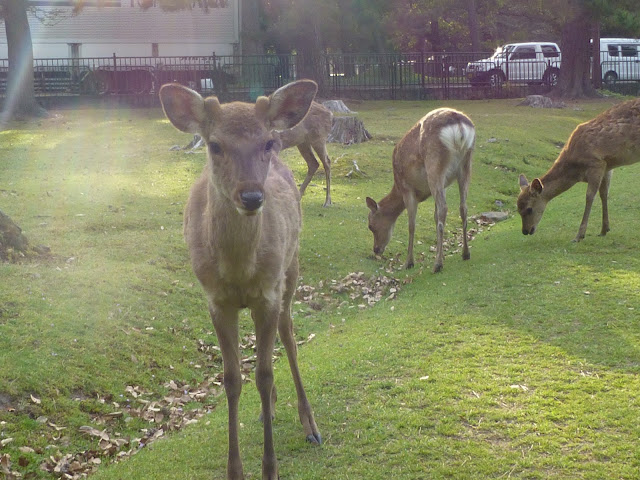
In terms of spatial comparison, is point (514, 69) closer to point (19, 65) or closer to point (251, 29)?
A: point (251, 29)

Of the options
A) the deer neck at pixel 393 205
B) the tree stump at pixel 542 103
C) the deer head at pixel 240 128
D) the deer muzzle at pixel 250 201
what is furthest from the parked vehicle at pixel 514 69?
the deer muzzle at pixel 250 201

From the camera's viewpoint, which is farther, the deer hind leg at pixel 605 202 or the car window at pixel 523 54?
the car window at pixel 523 54

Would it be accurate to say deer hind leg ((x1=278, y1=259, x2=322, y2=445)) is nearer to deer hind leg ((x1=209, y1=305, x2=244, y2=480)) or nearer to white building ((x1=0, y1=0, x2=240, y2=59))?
deer hind leg ((x1=209, y1=305, x2=244, y2=480))

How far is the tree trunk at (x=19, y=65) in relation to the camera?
84.8 feet

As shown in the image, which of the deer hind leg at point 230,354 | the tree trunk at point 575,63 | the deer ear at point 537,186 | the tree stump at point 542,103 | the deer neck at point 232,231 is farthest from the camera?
the tree trunk at point 575,63

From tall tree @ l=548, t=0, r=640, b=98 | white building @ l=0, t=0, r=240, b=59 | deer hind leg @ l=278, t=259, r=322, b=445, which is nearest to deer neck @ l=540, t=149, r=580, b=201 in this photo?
deer hind leg @ l=278, t=259, r=322, b=445

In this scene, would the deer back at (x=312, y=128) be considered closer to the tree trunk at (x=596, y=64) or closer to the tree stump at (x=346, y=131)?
the tree stump at (x=346, y=131)

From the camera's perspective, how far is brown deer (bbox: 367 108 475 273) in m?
10.0

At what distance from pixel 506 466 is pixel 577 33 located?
28724 mm

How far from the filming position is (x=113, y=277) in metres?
8.27

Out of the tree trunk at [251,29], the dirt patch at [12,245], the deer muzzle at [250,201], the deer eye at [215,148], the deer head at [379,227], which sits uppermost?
the tree trunk at [251,29]

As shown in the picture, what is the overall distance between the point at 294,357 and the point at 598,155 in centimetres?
705

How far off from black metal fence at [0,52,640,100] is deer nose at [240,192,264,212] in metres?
27.1

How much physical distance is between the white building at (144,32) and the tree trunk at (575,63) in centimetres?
1787
